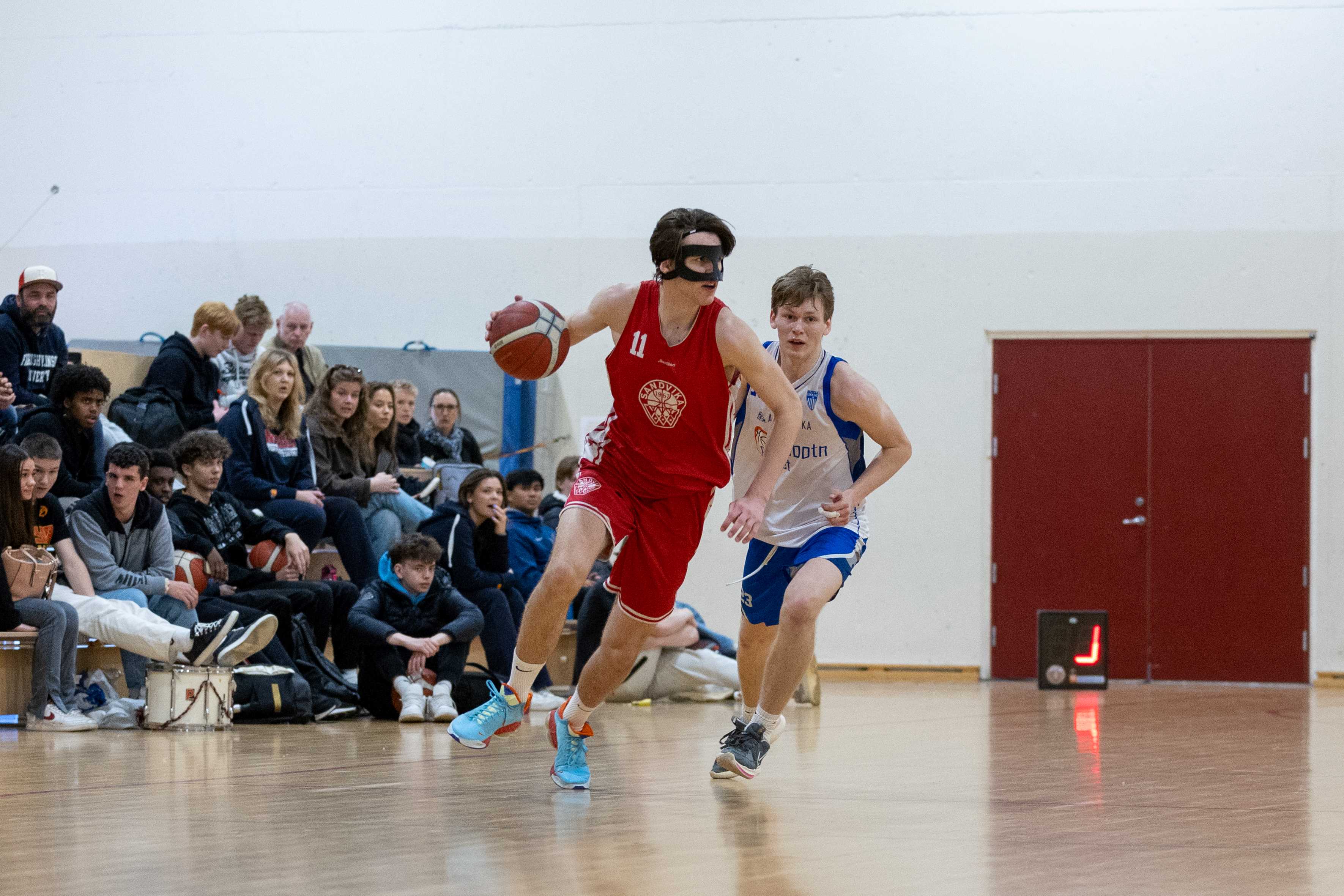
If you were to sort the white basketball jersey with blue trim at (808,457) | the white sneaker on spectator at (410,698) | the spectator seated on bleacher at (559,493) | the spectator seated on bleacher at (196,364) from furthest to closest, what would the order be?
the spectator seated on bleacher at (559,493)
the spectator seated on bleacher at (196,364)
the white sneaker on spectator at (410,698)
the white basketball jersey with blue trim at (808,457)

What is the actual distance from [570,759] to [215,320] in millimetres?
4982

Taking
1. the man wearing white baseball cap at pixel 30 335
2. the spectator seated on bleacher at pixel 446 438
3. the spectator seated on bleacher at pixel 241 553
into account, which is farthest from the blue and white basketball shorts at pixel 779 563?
the spectator seated on bleacher at pixel 446 438

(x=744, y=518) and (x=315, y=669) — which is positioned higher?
(x=744, y=518)

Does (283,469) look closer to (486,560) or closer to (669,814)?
(486,560)

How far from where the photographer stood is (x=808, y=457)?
16.0 ft

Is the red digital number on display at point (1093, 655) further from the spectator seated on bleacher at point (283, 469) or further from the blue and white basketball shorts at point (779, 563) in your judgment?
the blue and white basketball shorts at point (779, 563)

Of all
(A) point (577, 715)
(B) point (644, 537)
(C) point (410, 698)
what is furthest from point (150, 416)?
(B) point (644, 537)

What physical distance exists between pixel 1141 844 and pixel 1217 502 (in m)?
8.52

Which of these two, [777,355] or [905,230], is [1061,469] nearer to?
[905,230]

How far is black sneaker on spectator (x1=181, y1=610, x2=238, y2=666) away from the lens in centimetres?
629

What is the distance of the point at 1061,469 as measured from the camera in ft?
37.4

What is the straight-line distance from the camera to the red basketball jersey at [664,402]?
165 inches

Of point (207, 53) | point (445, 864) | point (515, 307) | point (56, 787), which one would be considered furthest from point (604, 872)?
point (207, 53)

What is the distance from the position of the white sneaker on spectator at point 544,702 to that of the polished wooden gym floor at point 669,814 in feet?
3.68
